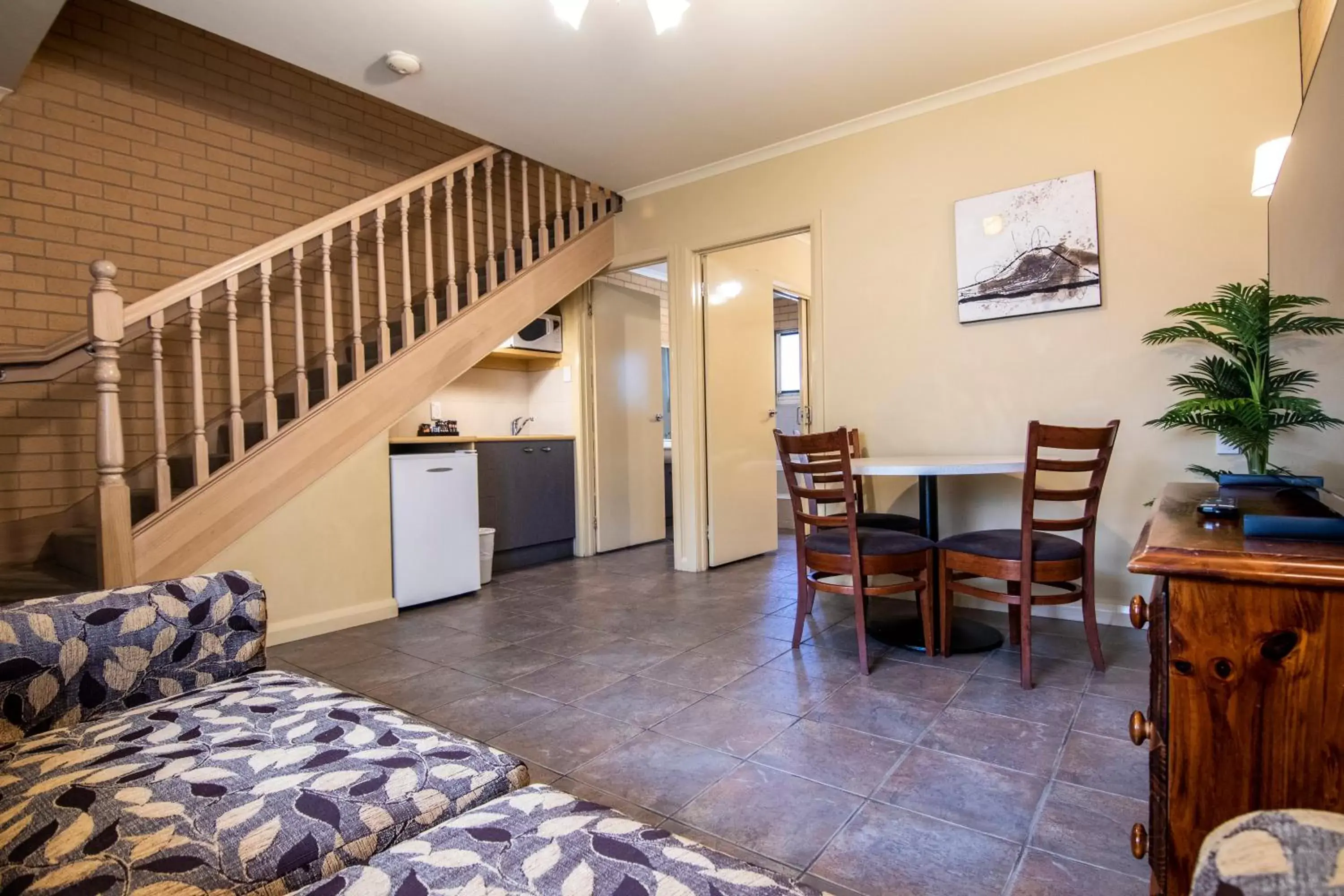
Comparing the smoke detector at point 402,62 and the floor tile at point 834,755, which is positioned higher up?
the smoke detector at point 402,62

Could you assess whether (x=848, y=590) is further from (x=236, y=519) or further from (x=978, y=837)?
(x=236, y=519)

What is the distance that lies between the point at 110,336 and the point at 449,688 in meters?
1.85

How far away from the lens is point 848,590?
2.58 meters

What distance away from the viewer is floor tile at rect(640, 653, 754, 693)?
7.86 feet

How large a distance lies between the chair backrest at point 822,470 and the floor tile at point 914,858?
117cm

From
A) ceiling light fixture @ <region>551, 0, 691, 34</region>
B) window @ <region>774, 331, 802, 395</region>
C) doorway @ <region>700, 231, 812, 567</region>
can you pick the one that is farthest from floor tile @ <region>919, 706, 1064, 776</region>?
window @ <region>774, 331, 802, 395</region>

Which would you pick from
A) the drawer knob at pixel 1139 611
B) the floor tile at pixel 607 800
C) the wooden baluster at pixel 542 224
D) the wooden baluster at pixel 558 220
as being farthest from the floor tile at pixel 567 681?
the wooden baluster at pixel 558 220

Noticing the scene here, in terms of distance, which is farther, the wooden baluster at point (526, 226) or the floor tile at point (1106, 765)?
the wooden baluster at point (526, 226)

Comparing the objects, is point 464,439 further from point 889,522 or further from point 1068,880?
point 1068,880

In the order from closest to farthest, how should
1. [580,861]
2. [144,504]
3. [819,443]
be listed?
[580,861] → [819,443] → [144,504]

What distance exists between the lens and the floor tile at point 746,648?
8.74ft

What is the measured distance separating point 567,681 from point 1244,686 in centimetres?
208

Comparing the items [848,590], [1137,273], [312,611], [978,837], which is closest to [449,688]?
[312,611]

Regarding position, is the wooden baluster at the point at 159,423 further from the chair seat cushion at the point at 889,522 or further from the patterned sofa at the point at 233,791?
the chair seat cushion at the point at 889,522
